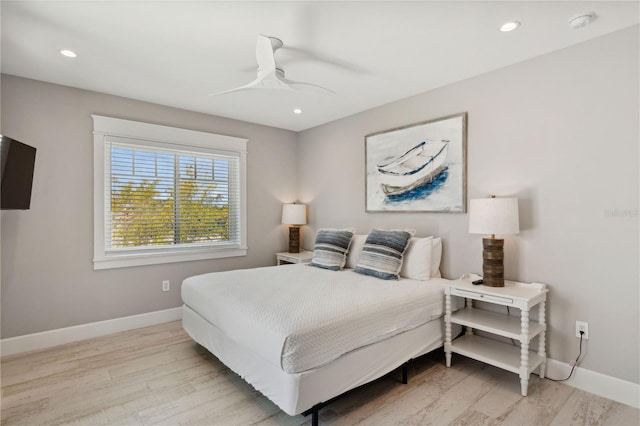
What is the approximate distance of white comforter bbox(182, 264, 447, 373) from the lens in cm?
190

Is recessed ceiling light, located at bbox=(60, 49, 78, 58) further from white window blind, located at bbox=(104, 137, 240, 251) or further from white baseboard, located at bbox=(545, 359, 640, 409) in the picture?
white baseboard, located at bbox=(545, 359, 640, 409)

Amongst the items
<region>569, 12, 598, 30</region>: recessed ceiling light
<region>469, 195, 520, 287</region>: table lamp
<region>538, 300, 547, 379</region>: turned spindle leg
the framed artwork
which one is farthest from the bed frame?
<region>569, 12, 598, 30</region>: recessed ceiling light

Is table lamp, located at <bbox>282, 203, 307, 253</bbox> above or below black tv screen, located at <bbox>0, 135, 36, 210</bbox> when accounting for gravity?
below

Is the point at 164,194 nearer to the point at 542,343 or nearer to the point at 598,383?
the point at 542,343

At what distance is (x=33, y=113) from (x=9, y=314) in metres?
1.84

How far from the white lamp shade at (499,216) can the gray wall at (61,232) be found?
3.33 meters

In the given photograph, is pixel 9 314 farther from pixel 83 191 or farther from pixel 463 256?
pixel 463 256

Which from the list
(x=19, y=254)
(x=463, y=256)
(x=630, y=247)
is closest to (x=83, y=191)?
(x=19, y=254)

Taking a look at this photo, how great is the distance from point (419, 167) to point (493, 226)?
3.64ft

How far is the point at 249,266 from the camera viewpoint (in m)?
4.53

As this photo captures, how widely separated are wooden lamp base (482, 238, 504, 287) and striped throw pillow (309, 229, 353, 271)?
1.39 metres

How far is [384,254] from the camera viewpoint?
3109 millimetres

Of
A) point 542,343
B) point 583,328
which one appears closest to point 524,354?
point 542,343

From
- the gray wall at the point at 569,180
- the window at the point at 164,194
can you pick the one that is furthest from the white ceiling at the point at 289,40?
the window at the point at 164,194
